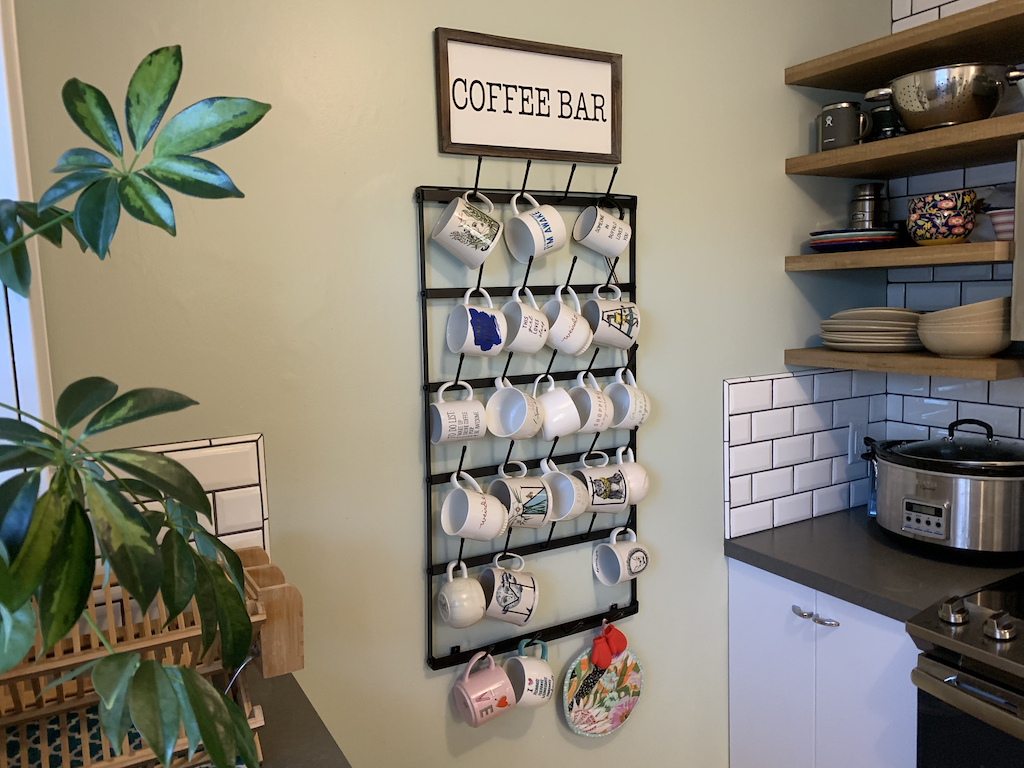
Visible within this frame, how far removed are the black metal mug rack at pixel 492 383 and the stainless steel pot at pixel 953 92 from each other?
0.64 meters

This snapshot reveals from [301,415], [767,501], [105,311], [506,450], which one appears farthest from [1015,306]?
[105,311]

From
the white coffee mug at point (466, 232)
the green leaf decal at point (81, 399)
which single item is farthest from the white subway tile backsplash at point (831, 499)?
the green leaf decal at point (81, 399)

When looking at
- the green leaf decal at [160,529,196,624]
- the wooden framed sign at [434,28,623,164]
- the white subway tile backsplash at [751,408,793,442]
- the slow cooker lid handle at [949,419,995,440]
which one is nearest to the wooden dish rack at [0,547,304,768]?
the green leaf decal at [160,529,196,624]

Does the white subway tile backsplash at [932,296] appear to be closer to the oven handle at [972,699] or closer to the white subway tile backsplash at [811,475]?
the white subway tile backsplash at [811,475]

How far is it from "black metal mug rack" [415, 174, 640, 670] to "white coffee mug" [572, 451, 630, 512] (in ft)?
0.19

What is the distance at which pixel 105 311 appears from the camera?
1.13 m

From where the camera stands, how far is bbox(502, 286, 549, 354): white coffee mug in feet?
4.57

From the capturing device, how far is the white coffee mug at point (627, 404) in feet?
5.04

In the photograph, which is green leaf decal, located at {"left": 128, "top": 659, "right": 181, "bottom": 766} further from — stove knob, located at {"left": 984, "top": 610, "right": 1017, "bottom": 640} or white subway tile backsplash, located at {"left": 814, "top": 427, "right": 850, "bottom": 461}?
white subway tile backsplash, located at {"left": 814, "top": 427, "right": 850, "bottom": 461}

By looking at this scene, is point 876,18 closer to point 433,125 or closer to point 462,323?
point 433,125

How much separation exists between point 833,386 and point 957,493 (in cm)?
47

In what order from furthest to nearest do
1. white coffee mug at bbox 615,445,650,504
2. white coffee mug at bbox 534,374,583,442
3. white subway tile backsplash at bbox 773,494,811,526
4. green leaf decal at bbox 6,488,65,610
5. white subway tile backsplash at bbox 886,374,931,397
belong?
white subway tile backsplash at bbox 886,374,931,397, white subway tile backsplash at bbox 773,494,811,526, white coffee mug at bbox 615,445,650,504, white coffee mug at bbox 534,374,583,442, green leaf decal at bbox 6,488,65,610

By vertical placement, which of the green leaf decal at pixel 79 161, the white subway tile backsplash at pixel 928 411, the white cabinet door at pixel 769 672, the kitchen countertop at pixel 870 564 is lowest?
the white cabinet door at pixel 769 672

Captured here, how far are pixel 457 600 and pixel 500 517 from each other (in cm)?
17
